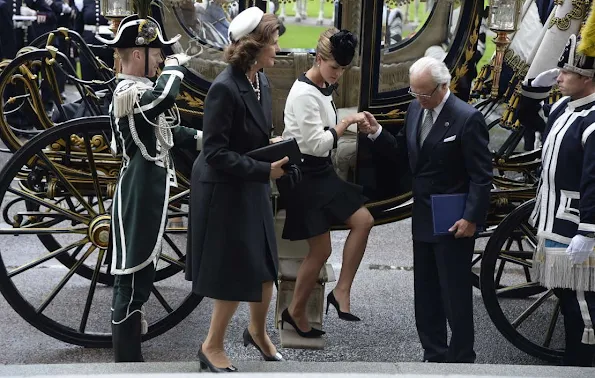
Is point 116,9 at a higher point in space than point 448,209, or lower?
higher

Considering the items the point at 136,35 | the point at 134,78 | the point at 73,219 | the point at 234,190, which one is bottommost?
the point at 73,219

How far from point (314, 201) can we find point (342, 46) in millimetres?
682

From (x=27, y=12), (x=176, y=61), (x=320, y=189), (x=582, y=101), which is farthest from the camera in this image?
(x=27, y=12)

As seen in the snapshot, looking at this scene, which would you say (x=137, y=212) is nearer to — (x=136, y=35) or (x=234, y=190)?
(x=234, y=190)

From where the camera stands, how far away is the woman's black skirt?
4129 mm

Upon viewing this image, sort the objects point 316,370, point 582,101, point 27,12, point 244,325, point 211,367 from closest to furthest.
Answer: point 316,370 → point 211,367 → point 582,101 → point 244,325 → point 27,12

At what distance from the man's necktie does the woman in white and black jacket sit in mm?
255

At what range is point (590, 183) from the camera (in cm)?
367

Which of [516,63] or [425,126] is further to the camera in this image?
[516,63]

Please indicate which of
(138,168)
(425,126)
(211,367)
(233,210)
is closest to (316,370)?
(211,367)

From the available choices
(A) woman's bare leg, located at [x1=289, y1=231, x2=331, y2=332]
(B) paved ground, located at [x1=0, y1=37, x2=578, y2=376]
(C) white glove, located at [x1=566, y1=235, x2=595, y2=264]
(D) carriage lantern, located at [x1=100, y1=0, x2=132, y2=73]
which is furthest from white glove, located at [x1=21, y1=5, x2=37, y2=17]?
(C) white glove, located at [x1=566, y1=235, x2=595, y2=264]

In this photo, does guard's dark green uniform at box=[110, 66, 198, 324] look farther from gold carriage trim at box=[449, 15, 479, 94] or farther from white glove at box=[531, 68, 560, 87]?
white glove at box=[531, 68, 560, 87]

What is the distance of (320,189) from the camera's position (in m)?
4.14

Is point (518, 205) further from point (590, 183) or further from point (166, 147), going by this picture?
point (166, 147)
